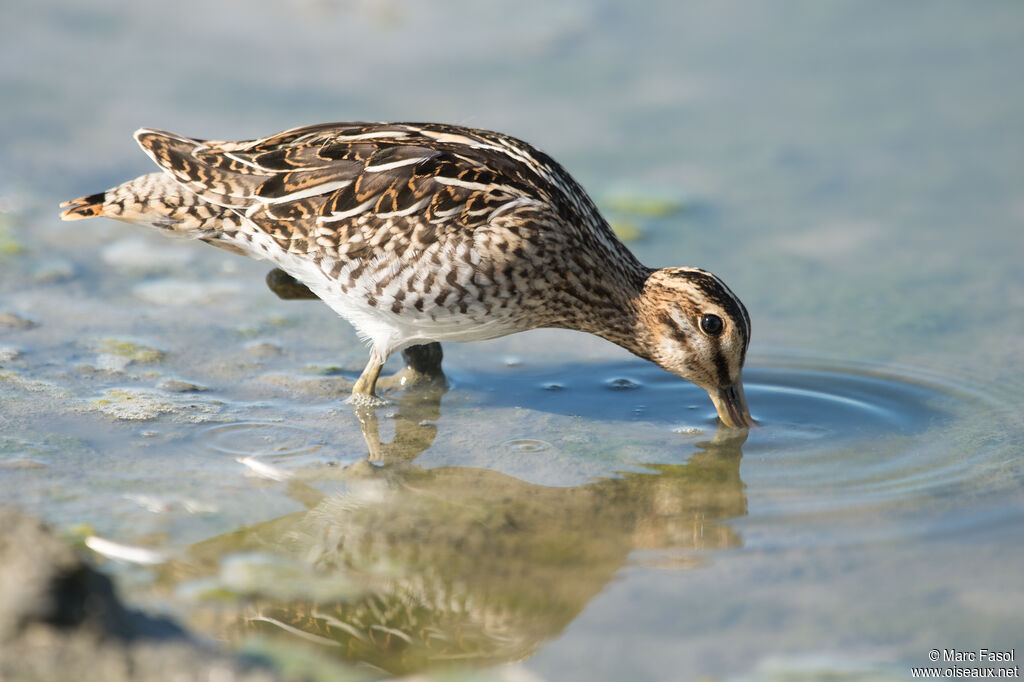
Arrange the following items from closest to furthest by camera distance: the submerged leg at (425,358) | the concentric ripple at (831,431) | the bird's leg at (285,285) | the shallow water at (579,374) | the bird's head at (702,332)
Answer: the shallow water at (579,374)
the concentric ripple at (831,431)
the bird's head at (702,332)
the submerged leg at (425,358)
the bird's leg at (285,285)

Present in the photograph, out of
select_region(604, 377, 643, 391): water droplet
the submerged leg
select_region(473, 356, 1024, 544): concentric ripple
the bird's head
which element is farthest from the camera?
select_region(604, 377, 643, 391): water droplet

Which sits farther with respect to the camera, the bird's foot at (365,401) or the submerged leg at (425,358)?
the submerged leg at (425,358)

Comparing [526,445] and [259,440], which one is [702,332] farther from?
[259,440]

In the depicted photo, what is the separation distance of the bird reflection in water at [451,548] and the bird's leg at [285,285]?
150 centimetres

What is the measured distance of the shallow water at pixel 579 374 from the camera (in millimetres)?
5883

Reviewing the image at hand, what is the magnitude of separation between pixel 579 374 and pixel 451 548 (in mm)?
2616

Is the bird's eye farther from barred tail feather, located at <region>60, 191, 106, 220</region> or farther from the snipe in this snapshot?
barred tail feather, located at <region>60, 191, 106, 220</region>

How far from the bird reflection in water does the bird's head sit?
37 cm

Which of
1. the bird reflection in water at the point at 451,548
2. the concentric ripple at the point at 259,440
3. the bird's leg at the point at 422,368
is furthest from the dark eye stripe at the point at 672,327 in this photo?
the concentric ripple at the point at 259,440

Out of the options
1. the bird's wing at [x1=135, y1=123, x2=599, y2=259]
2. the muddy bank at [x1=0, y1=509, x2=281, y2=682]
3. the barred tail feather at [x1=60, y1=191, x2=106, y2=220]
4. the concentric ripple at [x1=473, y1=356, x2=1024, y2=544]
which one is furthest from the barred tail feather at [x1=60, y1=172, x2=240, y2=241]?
the muddy bank at [x1=0, y1=509, x2=281, y2=682]

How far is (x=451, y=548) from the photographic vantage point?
634 cm

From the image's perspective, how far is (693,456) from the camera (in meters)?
7.64

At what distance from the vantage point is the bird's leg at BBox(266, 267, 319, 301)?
8.77 meters

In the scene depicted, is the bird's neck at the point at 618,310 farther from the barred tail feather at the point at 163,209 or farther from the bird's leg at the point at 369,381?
the barred tail feather at the point at 163,209
